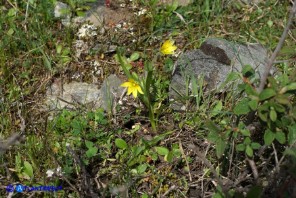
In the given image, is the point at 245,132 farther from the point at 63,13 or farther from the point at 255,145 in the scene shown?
the point at 63,13

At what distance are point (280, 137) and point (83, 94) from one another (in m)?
1.29

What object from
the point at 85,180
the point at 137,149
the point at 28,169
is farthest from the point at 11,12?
the point at 85,180

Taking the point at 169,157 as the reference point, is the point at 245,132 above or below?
above

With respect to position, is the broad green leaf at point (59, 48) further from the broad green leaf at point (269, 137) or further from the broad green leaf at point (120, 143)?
the broad green leaf at point (269, 137)

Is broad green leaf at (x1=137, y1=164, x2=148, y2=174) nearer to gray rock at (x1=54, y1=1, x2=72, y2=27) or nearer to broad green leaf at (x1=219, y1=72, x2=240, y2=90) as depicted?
broad green leaf at (x1=219, y1=72, x2=240, y2=90)

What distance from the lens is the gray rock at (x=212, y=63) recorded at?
9.35 ft

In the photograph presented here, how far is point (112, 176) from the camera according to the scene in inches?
98.7

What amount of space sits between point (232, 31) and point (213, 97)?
0.70 meters

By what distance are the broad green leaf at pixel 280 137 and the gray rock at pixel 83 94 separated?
1029 millimetres

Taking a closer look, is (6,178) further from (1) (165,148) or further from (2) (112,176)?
(1) (165,148)

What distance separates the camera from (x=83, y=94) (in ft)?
9.64

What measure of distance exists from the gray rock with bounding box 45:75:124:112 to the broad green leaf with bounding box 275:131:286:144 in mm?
1029

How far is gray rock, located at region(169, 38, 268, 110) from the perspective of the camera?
285 cm

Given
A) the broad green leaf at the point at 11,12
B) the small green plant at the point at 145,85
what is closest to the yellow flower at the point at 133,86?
the small green plant at the point at 145,85
